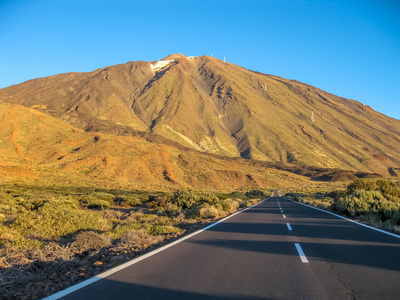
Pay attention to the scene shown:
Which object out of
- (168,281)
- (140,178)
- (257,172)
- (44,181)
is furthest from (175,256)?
(257,172)

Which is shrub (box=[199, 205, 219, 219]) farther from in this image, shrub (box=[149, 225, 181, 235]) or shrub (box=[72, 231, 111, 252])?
shrub (box=[72, 231, 111, 252])

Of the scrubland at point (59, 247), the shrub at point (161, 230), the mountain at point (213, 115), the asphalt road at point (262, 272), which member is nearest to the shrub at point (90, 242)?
the scrubland at point (59, 247)

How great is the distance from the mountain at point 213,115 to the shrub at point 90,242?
9659 cm

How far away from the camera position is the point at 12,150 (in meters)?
66.0

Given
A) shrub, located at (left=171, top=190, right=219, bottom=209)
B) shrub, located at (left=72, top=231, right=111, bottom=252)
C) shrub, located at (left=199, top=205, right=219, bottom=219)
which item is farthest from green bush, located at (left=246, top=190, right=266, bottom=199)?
shrub, located at (left=72, top=231, right=111, bottom=252)

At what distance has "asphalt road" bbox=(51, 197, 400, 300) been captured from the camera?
4461 mm

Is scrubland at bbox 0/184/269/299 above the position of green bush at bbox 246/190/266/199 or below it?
above

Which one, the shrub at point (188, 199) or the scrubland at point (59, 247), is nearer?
the scrubland at point (59, 247)

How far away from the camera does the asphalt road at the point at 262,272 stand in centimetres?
446

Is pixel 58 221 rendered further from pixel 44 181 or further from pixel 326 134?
pixel 326 134

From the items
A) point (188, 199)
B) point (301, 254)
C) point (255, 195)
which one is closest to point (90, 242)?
point (301, 254)

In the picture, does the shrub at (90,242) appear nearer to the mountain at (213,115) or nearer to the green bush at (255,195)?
the green bush at (255,195)

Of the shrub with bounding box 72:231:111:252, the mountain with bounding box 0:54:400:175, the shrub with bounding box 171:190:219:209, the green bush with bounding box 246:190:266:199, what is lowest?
the green bush with bounding box 246:190:266:199

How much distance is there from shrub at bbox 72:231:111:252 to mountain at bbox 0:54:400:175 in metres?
96.6
